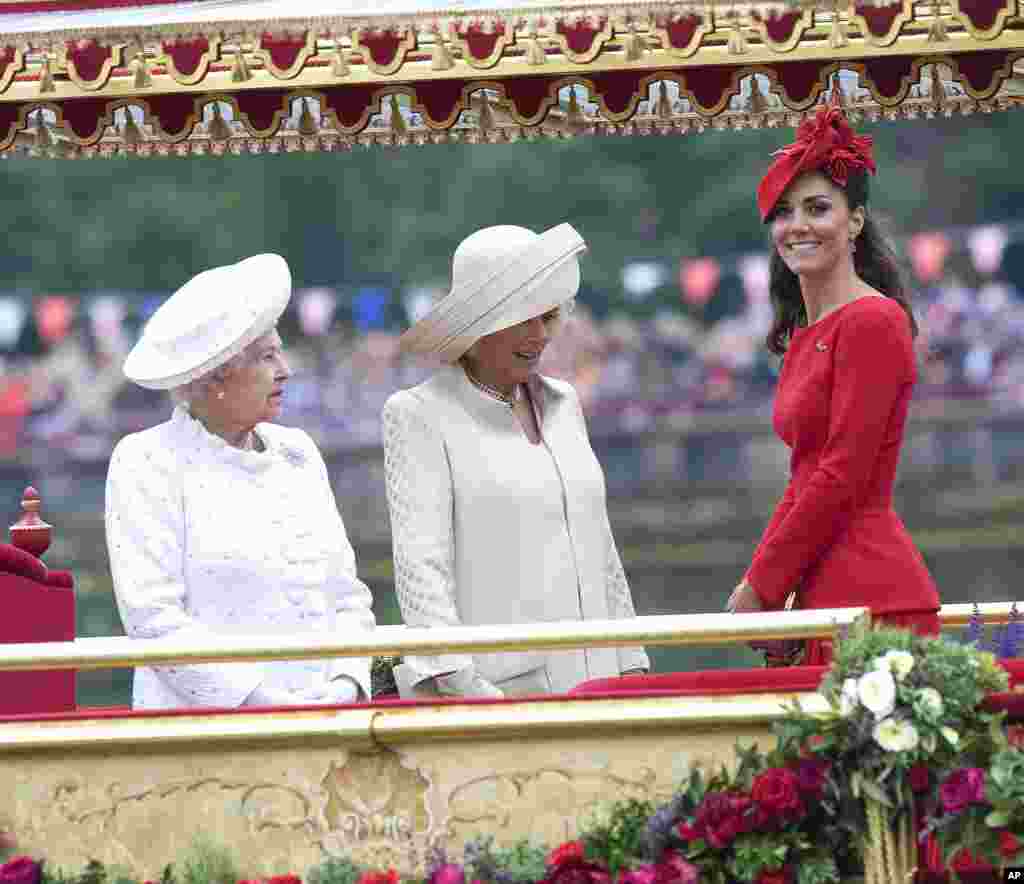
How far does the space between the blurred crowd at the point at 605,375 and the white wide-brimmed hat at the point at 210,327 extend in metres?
21.1

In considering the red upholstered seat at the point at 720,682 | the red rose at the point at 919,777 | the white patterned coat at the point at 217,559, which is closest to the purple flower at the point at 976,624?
the red upholstered seat at the point at 720,682

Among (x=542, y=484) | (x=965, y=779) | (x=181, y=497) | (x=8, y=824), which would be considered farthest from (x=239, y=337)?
(x=965, y=779)

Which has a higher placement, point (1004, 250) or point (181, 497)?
point (1004, 250)

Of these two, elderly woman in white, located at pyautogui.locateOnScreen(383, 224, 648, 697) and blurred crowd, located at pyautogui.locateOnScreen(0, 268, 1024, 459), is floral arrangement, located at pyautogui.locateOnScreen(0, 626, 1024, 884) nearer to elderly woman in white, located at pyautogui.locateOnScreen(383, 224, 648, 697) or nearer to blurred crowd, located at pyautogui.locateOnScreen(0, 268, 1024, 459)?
elderly woman in white, located at pyautogui.locateOnScreen(383, 224, 648, 697)

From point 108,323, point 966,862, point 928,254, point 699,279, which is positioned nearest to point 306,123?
point 966,862

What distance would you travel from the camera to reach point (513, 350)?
5746 millimetres

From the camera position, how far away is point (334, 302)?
25.2 m

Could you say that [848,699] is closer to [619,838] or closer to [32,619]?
[619,838]

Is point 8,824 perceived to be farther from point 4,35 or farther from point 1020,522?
point 1020,522

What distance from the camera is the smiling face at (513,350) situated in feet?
18.8

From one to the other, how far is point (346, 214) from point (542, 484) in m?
24.2

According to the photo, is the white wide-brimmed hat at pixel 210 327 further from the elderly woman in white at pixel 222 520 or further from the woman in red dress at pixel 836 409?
the woman in red dress at pixel 836 409

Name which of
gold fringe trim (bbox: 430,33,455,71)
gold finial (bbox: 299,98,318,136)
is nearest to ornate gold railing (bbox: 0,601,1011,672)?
gold fringe trim (bbox: 430,33,455,71)

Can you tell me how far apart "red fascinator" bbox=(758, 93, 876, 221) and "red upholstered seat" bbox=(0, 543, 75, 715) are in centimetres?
213
